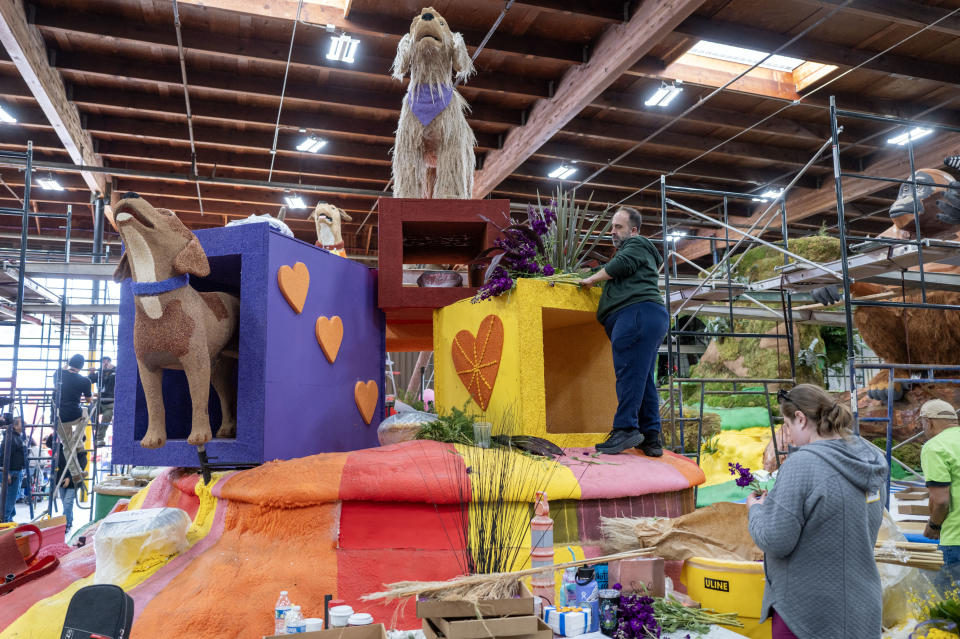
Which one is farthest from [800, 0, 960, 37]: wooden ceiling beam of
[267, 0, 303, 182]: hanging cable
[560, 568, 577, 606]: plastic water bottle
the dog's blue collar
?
the dog's blue collar

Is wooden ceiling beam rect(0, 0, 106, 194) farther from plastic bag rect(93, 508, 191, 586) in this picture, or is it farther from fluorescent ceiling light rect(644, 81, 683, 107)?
fluorescent ceiling light rect(644, 81, 683, 107)

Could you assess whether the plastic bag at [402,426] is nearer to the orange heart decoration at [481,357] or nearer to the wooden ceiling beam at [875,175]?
the orange heart decoration at [481,357]

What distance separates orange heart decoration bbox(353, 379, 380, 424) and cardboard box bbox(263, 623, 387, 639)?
8.03ft

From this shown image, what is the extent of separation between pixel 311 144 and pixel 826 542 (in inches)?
313

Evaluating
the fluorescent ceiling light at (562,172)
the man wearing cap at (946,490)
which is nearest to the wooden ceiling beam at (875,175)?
the fluorescent ceiling light at (562,172)

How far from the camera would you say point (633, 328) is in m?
3.95


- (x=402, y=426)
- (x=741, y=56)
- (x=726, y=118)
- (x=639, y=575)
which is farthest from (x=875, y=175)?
(x=639, y=575)

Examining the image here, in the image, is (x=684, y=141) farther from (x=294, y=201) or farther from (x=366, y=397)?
(x=366, y=397)

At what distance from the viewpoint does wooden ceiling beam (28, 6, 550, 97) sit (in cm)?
647

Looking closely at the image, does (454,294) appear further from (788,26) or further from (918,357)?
(918,357)

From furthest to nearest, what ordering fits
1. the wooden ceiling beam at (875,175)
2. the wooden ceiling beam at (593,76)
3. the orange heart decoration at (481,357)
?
the wooden ceiling beam at (875,175), the wooden ceiling beam at (593,76), the orange heart decoration at (481,357)

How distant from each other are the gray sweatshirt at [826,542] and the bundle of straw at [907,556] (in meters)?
0.88

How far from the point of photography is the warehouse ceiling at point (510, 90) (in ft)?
21.1

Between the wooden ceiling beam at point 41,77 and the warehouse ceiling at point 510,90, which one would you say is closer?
the wooden ceiling beam at point 41,77
